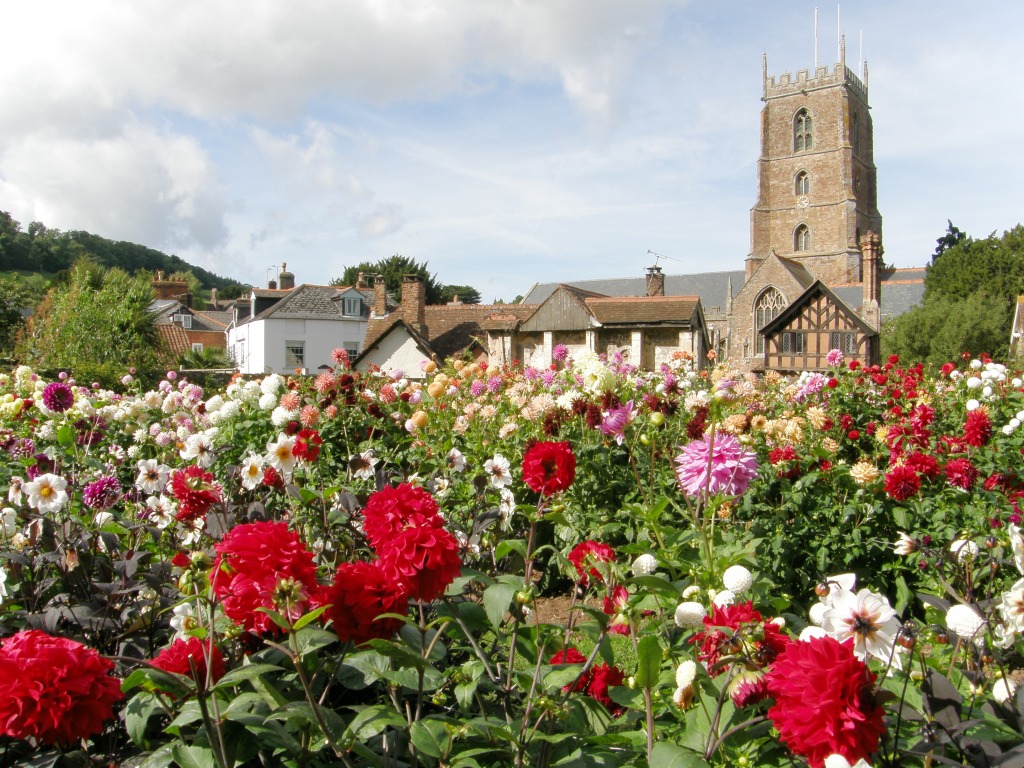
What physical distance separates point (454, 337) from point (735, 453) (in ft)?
87.5

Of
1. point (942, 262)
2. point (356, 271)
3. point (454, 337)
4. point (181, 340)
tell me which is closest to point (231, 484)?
point (454, 337)

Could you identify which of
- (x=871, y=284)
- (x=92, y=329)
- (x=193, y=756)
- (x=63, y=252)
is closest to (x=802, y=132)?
(x=871, y=284)

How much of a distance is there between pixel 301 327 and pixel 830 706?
126ft

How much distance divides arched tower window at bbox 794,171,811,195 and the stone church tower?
0.22 ft

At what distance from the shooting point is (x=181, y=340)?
3478 cm

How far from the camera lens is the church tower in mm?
50219

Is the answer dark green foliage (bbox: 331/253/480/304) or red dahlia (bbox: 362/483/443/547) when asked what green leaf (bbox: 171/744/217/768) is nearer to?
red dahlia (bbox: 362/483/443/547)

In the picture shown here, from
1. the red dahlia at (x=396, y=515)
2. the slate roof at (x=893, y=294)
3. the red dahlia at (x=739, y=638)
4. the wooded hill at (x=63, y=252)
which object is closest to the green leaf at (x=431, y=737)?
the red dahlia at (x=396, y=515)

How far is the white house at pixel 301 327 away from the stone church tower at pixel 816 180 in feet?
73.5

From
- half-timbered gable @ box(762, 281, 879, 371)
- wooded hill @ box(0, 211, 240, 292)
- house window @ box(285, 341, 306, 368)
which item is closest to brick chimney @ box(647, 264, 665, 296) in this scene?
half-timbered gable @ box(762, 281, 879, 371)

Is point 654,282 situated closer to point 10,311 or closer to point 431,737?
point 10,311

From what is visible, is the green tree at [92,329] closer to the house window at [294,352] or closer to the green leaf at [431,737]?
the house window at [294,352]

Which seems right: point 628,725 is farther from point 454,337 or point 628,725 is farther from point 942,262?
point 942,262

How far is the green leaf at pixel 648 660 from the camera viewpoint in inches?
46.8
